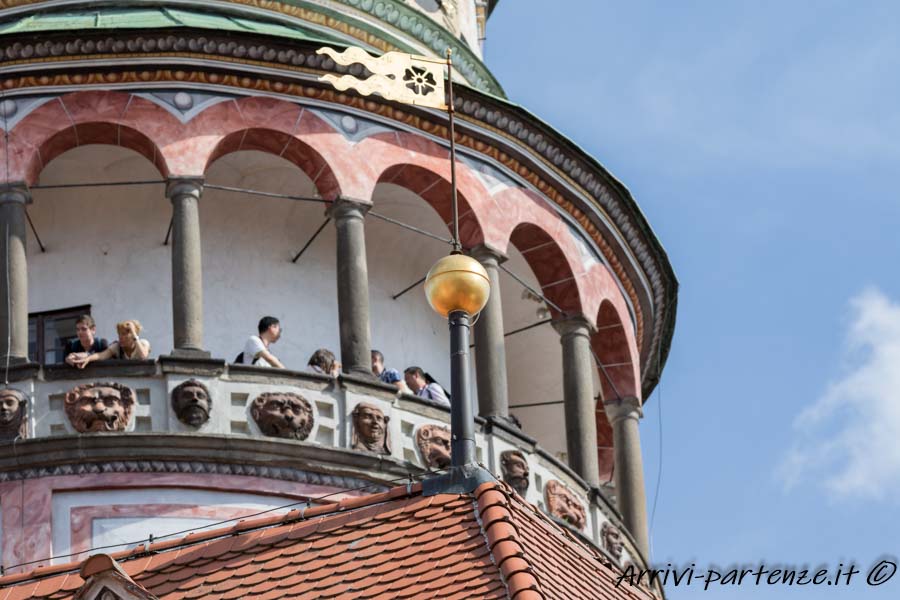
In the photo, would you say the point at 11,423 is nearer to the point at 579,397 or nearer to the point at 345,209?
the point at 345,209

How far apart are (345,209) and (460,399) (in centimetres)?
719

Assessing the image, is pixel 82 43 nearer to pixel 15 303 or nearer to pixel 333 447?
pixel 15 303

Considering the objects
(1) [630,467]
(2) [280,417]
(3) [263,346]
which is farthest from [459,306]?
(1) [630,467]

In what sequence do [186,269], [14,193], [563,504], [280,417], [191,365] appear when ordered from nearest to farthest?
[280,417] → [191,365] → [186,269] → [14,193] → [563,504]

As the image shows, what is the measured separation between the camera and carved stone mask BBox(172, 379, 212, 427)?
2738 cm

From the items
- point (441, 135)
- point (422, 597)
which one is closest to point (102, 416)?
point (441, 135)

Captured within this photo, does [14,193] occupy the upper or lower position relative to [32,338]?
upper

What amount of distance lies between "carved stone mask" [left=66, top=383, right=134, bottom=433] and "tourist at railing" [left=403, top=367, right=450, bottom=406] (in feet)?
9.22

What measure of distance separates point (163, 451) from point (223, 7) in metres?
5.85

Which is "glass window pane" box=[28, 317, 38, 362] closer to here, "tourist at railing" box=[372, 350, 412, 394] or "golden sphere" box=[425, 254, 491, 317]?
"tourist at railing" box=[372, 350, 412, 394]

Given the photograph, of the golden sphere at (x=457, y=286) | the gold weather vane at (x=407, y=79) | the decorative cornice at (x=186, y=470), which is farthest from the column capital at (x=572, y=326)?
the golden sphere at (x=457, y=286)

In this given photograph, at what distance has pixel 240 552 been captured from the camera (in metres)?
22.1

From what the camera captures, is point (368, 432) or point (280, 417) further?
point (368, 432)

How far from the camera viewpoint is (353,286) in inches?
1147
